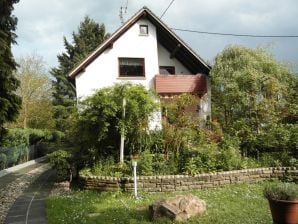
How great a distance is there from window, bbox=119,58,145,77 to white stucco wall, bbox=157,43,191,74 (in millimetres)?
1671

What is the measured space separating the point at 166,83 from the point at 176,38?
8.65 feet

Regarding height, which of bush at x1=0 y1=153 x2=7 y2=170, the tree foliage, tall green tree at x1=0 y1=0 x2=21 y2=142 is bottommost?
bush at x1=0 y1=153 x2=7 y2=170

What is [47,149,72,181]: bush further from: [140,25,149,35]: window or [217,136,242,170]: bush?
[140,25,149,35]: window

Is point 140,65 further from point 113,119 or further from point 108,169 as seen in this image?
point 108,169

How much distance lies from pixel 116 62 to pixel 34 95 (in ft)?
62.6

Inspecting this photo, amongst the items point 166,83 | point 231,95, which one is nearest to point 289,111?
point 231,95

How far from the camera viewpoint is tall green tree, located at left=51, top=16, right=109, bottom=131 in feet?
123

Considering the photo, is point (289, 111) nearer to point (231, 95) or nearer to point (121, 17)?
point (231, 95)

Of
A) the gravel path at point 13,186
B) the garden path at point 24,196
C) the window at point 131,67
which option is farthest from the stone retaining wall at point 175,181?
the window at point 131,67

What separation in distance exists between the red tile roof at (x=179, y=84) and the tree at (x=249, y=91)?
2.84 ft

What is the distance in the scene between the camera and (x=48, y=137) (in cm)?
3131

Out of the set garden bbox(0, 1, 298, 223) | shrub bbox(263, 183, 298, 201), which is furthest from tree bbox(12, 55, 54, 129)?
shrub bbox(263, 183, 298, 201)

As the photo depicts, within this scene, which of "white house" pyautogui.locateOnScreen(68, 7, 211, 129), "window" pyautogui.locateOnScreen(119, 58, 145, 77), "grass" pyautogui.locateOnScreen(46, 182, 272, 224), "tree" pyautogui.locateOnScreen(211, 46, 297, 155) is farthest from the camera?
"window" pyautogui.locateOnScreen(119, 58, 145, 77)

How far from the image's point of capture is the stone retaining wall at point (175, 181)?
11453 mm
